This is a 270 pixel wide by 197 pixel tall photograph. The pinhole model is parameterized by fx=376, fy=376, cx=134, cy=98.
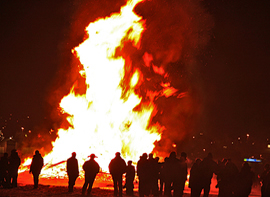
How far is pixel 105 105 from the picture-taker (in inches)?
837

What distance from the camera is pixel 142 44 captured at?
23.2 meters

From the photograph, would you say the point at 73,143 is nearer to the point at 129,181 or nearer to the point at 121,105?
the point at 121,105

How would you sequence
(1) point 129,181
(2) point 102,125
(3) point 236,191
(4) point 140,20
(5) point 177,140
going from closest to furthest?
(3) point 236,191, (1) point 129,181, (2) point 102,125, (4) point 140,20, (5) point 177,140

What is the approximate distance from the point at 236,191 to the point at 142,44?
13.7 metres

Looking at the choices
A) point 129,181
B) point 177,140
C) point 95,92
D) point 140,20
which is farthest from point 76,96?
point 177,140

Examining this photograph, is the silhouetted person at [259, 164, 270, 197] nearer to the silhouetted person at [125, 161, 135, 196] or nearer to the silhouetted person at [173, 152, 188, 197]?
the silhouetted person at [173, 152, 188, 197]

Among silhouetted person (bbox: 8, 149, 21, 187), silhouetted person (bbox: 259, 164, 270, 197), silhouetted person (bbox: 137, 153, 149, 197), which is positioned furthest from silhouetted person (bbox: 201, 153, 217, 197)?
silhouetted person (bbox: 8, 149, 21, 187)

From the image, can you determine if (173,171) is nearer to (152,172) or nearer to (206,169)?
(152,172)

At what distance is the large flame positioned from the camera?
21016 millimetres

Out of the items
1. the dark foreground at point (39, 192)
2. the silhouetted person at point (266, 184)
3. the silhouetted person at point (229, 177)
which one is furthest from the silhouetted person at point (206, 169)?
the dark foreground at point (39, 192)

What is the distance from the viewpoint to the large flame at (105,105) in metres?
21.0

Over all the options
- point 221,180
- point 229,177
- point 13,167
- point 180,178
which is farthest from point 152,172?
point 13,167

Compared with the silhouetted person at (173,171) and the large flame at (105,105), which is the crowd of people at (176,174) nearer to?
the silhouetted person at (173,171)

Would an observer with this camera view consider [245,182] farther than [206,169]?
No
